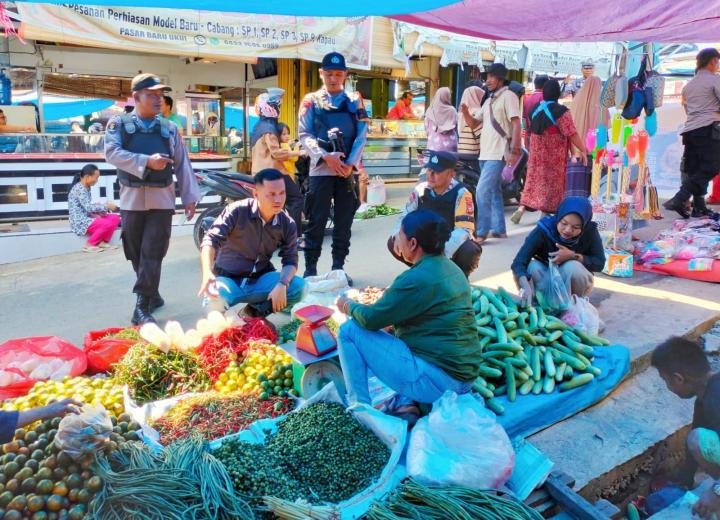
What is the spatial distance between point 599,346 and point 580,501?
1.73 m

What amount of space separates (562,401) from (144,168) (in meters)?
3.35

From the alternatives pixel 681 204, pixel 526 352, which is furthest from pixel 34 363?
pixel 681 204

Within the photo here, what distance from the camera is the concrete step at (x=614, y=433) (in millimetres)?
3506

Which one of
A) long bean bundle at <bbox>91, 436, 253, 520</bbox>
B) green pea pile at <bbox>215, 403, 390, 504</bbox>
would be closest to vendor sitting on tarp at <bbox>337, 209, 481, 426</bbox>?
green pea pile at <bbox>215, 403, 390, 504</bbox>

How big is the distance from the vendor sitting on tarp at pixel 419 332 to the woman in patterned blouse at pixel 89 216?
569cm

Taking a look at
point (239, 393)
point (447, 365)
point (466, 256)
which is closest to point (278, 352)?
point (239, 393)

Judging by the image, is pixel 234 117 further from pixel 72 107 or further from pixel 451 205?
pixel 451 205

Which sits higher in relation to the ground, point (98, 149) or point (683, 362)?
A: point (98, 149)

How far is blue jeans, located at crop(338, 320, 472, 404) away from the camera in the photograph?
3.32m

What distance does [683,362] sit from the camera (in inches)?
156

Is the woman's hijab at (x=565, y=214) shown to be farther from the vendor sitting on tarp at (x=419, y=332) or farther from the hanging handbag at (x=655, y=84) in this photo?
the hanging handbag at (x=655, y=84)

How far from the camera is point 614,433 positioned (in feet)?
12.6

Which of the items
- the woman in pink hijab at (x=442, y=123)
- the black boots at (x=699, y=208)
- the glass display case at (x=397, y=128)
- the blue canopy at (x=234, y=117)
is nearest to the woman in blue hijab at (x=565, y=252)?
the woman in pink hijab at (x=442, y=123)

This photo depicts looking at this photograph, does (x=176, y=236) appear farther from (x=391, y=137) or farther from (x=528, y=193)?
(x=391, y=137)
